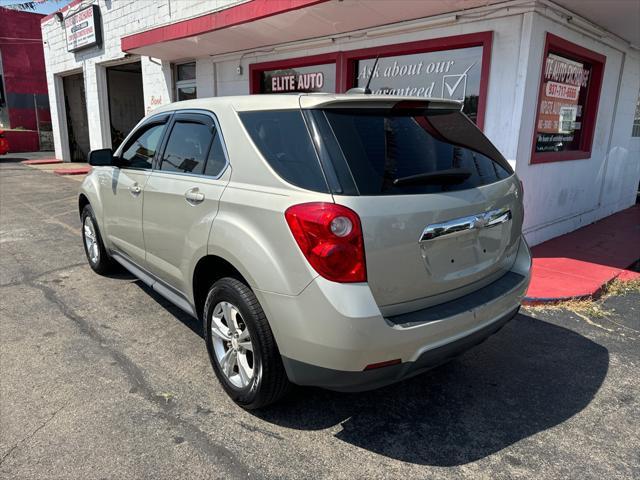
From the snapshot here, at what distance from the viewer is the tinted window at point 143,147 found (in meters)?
3.88

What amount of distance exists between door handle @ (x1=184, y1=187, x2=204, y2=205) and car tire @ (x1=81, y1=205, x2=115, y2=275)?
224 cm

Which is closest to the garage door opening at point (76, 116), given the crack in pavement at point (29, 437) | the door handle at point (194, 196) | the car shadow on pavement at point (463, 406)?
the door handle at point (194, 196)

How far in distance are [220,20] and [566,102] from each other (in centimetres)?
547

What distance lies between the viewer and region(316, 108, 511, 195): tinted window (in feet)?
7.92

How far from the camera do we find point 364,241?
2264 mm

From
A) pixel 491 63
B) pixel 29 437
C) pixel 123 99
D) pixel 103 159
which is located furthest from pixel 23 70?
pixel 29 437

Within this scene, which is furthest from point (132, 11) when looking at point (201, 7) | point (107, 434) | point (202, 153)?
point (107, 434)

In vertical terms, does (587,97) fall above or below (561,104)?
above

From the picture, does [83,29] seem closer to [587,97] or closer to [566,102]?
[566,102]

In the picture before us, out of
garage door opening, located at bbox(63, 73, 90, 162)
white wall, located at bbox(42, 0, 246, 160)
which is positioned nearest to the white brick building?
Result: white wall, located at bbox(42, 0, 246, 160)

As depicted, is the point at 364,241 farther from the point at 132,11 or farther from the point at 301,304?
the point at 132,11

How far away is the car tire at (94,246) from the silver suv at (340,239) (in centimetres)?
209

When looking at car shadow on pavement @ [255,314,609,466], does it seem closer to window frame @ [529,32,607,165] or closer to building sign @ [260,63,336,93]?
window frame @ [529,32,607,165]

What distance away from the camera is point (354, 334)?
2211 millimetres
